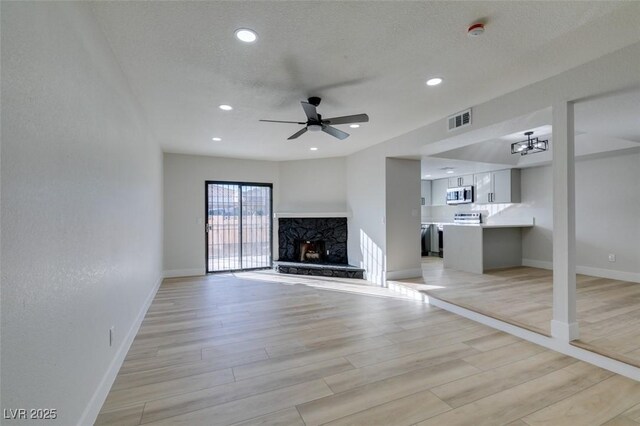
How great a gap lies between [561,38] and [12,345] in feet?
12.0

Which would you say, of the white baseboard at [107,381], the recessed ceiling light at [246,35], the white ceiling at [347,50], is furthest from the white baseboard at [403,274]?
the recessed ceiling light at [246,35]

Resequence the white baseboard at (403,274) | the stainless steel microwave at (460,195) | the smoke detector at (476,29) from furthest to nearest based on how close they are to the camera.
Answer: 1. the stainless steel microwave at (460,195)
2. the white baseboard at (403,274)
3. the smoke detector at (476,29)

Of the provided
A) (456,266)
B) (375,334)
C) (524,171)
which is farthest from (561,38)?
(524,171)

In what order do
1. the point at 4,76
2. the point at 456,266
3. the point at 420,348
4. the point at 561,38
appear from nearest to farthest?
1. the point at 4,76
2. the point at 561,38
3. the point at 420,348
4. the point at 456,266

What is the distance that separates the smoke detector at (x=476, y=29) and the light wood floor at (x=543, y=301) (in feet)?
9.34

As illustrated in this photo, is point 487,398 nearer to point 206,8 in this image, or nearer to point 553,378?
point 553,378

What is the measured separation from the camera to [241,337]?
3.11 metres

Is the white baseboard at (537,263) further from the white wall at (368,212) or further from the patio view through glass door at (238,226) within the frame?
the patio view through glass door at (238,226)

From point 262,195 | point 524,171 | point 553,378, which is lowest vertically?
point 553,378

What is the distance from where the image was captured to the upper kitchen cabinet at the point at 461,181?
26.2 feet

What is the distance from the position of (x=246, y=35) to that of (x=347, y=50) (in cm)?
80

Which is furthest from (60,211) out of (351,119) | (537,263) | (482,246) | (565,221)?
(537,263)

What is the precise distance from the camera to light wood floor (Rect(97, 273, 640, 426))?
1924mm

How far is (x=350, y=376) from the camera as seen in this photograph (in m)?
2.37
